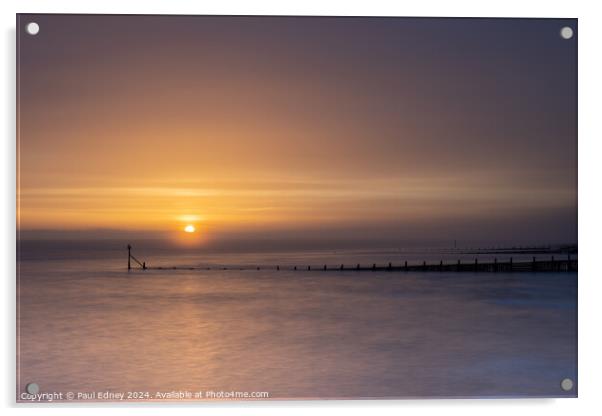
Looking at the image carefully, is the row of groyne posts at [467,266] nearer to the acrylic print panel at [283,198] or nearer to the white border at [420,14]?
the acrylic print panel at [283,198]

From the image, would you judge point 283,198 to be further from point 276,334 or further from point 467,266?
point 467,266

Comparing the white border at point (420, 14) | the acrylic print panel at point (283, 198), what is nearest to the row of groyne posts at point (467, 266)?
the acrylic print panel at point (283, 198)

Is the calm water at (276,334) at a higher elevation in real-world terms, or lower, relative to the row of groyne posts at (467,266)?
lower

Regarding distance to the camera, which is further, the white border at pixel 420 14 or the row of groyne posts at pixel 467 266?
the row of groyne posts at pixel 467 266

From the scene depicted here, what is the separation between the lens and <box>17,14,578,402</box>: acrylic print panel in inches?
126

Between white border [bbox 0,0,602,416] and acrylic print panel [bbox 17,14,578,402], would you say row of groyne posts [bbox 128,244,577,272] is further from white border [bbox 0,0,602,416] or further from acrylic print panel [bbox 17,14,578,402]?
white border [bbox 0,0,602,416]

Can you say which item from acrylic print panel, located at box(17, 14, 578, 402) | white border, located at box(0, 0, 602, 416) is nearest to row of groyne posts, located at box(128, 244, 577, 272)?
acrylic print panel, located at box(17, 14, 578, 402)

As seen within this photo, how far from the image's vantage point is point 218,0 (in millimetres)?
3215

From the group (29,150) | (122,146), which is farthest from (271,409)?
(29,150)

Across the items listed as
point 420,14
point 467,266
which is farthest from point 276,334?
point 420,14

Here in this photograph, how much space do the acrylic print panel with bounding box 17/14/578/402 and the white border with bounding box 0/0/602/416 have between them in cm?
5

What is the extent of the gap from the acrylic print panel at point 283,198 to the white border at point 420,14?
0.05 metres

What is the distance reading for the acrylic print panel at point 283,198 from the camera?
10.5 ft

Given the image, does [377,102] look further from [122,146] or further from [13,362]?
[13,362]
